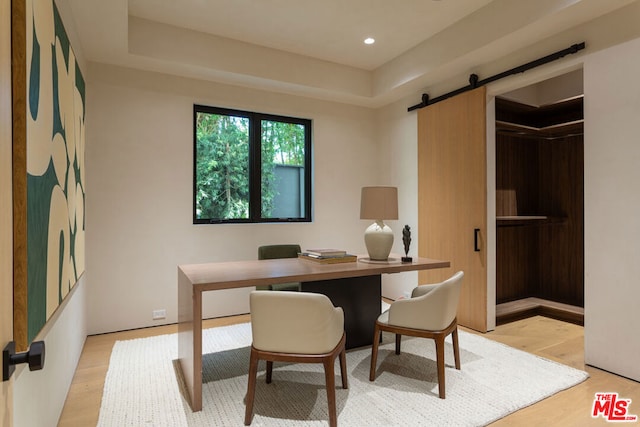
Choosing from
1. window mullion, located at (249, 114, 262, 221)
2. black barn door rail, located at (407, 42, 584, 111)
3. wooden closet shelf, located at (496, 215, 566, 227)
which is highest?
black barn door rail, located at (407, 42, 584, 111)

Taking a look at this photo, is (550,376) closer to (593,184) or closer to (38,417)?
(593,184)

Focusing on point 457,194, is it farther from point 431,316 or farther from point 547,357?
point 431,316

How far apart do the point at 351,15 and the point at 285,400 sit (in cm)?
323

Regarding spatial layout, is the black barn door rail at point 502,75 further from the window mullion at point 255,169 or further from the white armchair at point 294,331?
the white armchair at point 294,331

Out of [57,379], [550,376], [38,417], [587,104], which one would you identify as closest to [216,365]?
[57,379]

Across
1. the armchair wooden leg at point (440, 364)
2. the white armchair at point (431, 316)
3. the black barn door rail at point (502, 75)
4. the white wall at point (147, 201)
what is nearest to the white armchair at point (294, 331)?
the white armchair at point (431, 316)

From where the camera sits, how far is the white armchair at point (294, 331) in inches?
74.5

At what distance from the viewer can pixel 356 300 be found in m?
3.07

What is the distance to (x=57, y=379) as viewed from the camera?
80.0 inches

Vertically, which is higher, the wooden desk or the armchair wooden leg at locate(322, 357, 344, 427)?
the wooden desk

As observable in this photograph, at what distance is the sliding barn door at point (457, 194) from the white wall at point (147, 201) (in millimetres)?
1646

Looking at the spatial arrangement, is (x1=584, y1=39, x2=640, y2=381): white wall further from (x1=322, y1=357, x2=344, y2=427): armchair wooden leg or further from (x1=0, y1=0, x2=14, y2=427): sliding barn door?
(x1=0, y1=0, x2=14, y2=427): sliding barn door

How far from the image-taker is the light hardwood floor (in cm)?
207

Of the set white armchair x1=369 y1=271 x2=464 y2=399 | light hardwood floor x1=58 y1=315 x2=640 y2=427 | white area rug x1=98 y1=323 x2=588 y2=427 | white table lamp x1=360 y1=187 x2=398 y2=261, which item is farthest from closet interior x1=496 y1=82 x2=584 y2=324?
white armchair x1=369 y1=271 x2=464 y2=399
